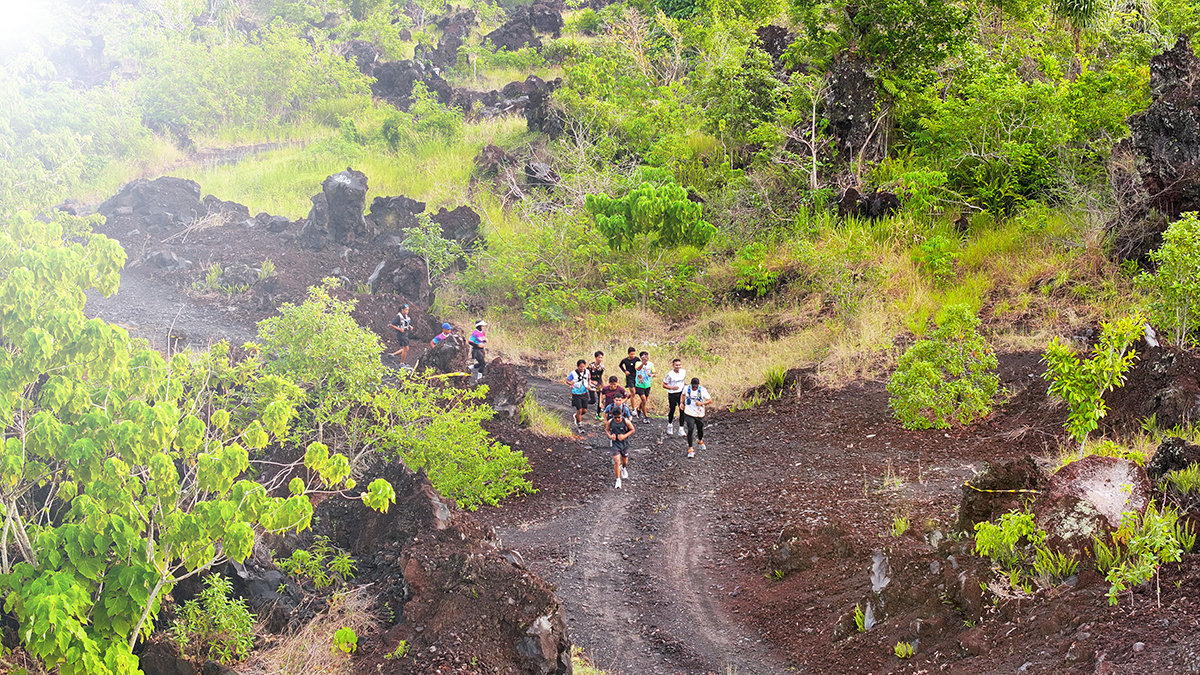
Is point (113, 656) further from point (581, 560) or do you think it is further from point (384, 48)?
point (384, 48)

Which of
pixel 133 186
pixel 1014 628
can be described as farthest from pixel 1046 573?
pixel 133 186

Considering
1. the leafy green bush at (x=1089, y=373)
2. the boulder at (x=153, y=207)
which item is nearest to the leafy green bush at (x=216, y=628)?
the leafy green bush at (x=1089, y=373)

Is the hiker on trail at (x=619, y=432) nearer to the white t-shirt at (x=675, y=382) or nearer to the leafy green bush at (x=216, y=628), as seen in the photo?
the white t-shirt at (x=675, y=382)

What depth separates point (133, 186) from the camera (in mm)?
26328

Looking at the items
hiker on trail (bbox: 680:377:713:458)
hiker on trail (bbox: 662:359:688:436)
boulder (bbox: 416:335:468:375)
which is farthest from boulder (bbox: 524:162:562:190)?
hiker on trail (bbox: 680:377:713:458)

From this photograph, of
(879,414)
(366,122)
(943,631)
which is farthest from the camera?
(366,122)

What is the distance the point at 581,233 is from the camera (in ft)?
71.7

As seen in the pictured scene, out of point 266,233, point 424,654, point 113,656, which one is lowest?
point 266,233

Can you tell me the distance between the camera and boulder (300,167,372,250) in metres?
24.7

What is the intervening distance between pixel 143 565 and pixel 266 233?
21288 millimetres

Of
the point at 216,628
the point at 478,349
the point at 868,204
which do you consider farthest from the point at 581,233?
the point at 216,628

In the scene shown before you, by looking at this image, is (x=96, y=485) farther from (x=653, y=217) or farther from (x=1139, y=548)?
(x=653, y=217)

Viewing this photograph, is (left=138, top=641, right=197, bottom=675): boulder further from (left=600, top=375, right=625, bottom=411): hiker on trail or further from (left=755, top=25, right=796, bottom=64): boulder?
(left=755, top=25, right=796, bottom=64): boulder

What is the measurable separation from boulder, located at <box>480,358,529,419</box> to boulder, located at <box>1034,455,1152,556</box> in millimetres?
9208
